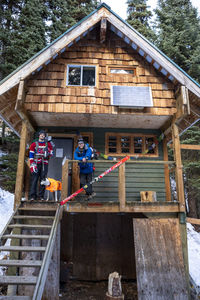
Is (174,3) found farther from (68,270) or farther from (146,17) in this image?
(68,270)

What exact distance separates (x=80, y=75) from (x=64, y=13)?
47.1 ft

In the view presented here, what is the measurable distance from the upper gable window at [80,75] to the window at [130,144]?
201cm

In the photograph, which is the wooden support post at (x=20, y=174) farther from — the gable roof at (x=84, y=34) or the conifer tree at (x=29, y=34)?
the conifer tree at (x=29, y=34)

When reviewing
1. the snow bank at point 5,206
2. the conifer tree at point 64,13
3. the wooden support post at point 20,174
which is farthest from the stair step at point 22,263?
the conifer tree at point 64,13

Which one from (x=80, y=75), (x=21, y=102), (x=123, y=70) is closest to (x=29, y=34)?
(x=80, y=75)

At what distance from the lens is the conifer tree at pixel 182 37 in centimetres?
1373

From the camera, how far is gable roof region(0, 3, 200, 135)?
6383 millimetres

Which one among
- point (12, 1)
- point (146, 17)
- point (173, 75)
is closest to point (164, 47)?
point (146, 17)

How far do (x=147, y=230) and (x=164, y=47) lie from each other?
12.3 m

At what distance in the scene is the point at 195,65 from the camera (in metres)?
13.4

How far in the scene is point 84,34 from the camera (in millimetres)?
7434

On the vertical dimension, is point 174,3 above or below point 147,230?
above

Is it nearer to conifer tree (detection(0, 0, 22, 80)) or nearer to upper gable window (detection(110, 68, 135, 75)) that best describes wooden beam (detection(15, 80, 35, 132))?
upper gable window (detection(110, 68, 135, 75))

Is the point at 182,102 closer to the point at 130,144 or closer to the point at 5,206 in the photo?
the point at 130,144
